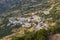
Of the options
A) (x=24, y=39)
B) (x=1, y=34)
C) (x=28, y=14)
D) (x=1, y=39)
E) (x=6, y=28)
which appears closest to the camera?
(x=24, y=39)

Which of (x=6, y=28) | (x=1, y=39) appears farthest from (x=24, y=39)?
(x=6, y=28)

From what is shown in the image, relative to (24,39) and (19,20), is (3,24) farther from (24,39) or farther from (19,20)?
(24,39)

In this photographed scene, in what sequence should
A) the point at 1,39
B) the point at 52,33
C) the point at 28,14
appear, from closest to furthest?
1. the point at 52,33
2. the point at 1,39
3. the point at 28,14

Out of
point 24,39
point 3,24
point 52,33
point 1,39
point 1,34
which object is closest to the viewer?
point 24,39

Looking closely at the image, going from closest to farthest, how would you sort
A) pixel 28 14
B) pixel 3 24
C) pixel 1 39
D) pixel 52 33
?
pixel 52 33
pixel 1 39
pixel 3 24
pixel 28 14

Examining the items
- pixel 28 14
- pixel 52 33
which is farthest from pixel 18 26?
pixel 52 33

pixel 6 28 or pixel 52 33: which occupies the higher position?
pixel 52 33

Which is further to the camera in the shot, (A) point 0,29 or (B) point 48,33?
(A) point 0,29

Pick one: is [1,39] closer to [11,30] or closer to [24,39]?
[11,30]

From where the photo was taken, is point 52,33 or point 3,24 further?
point 3,24
